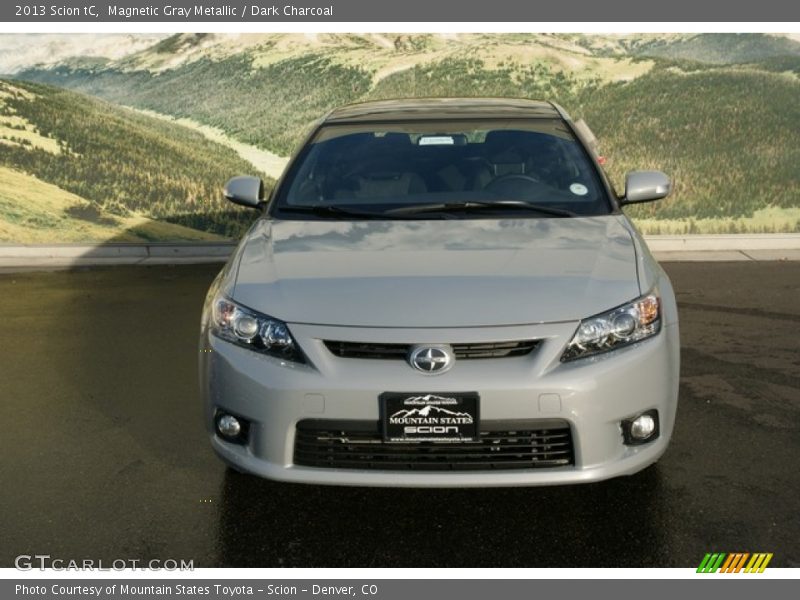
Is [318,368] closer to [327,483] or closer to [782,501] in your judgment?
[327,483]

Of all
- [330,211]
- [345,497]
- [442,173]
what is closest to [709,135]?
[442,173]

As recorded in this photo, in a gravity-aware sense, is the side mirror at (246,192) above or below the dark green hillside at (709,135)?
above

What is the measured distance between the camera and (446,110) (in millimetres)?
5598

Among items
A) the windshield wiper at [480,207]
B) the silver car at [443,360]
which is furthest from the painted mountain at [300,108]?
the silver car at [443,360]

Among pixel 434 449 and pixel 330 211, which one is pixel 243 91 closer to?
pixel 330 211

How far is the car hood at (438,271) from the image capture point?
345 centimetres

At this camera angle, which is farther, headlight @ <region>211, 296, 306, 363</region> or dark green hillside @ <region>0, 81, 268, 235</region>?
dark green hillside @ <region>0, 81, 268, 235</region>

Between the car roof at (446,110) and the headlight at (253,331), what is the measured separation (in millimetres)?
2120

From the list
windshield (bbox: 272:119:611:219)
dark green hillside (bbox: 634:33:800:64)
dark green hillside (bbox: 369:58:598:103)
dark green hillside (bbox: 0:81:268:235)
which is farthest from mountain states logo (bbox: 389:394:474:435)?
dark green hillside (bbox: 634:33:800:64)

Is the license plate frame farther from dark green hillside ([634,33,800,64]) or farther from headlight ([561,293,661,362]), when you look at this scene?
dark green hillside ([634,33,800,64])

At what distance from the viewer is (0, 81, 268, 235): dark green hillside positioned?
10727mm

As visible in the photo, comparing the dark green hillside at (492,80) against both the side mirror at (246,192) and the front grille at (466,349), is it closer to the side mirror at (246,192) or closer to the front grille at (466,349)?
the side mirror at (246,192)

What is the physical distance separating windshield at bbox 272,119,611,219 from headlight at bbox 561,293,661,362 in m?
0.94

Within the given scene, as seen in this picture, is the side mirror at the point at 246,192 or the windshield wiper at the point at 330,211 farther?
the side mirror at the point at 246,192
